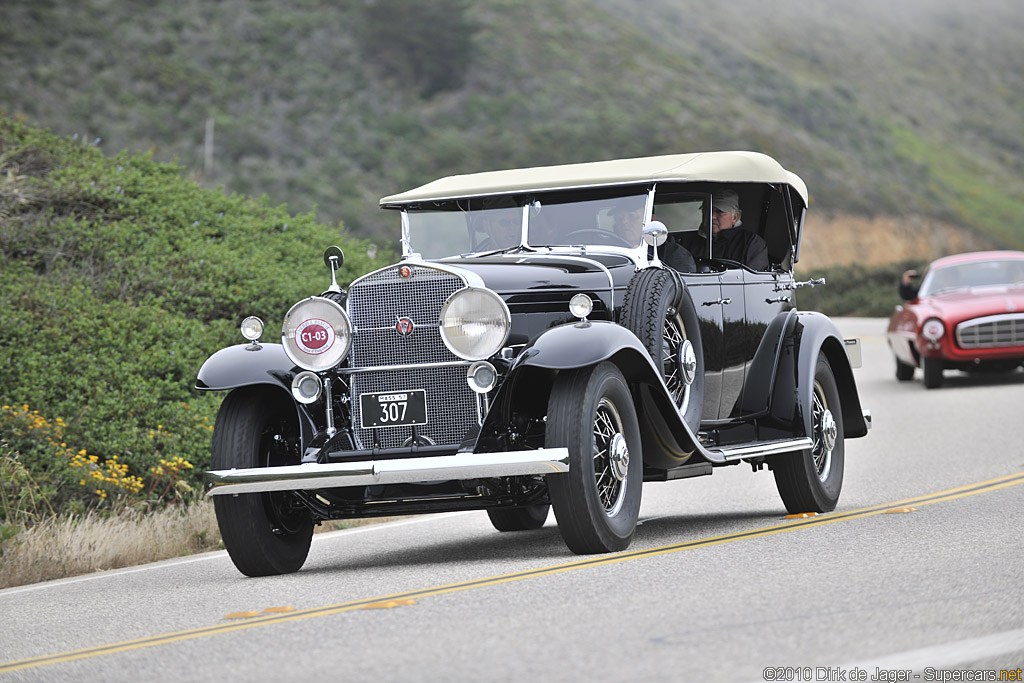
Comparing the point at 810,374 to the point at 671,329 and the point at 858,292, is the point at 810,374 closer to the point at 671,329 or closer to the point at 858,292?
the point at 671,329

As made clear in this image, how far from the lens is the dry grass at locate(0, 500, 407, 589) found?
8.73m

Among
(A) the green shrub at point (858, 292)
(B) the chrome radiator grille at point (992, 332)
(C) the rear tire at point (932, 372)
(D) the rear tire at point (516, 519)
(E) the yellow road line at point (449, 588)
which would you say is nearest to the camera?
(E) the yellow road line at point (449, 588)

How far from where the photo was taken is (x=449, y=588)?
646 centimetres

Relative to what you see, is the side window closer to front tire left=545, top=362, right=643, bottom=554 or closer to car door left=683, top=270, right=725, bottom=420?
car door left=683, top=270, right=725, bottom=420

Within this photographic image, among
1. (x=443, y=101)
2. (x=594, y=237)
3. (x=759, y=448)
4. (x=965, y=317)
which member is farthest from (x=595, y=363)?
(x=443, y=101)

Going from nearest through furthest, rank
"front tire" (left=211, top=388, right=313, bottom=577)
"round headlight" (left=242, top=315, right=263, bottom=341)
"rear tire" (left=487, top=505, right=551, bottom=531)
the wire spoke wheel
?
1. "front tire" (left=211, top=388, right=313, bottom=577)
2. "round headlight" (left=242, top=315, right=263, bottom=341)
3. "rear tire" (left=487, top=505, right=551, bottom=531)
4. the wire spoke wheel

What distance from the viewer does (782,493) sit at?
30.8 feet

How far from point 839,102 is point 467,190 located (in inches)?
2552

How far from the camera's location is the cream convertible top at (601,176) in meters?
8.79

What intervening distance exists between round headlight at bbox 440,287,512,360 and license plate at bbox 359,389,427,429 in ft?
1.25

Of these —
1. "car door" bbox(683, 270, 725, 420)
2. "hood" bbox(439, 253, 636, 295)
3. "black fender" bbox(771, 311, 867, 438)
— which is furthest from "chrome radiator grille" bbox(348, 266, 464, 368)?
"black fender" bbox(771, 311, 867, 438)

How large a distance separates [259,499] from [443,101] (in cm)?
4985

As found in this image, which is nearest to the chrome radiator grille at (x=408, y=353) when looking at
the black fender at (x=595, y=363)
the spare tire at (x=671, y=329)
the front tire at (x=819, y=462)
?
the black fender at (x=595, y=363)

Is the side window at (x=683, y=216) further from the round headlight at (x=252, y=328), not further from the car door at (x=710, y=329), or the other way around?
the round headlight at (x=252, y=328)
